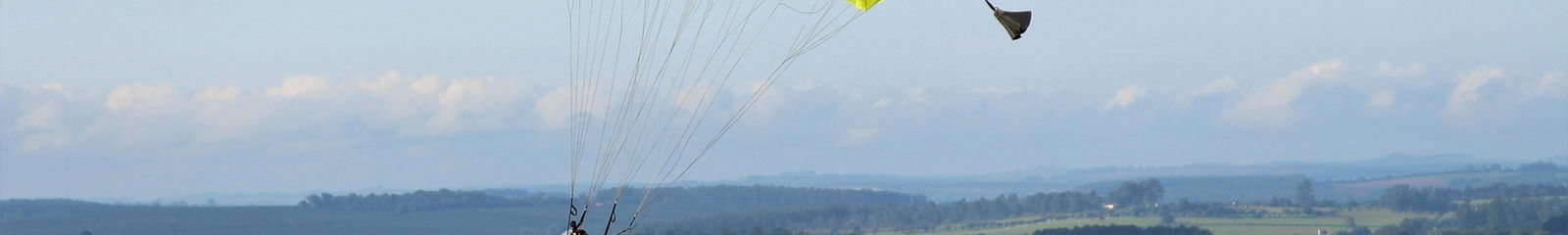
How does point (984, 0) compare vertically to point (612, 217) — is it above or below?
above

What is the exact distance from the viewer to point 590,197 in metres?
23.3

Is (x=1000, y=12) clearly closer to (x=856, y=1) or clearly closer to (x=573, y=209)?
(x=856, y=1)

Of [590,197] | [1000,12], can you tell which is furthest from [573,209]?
[1000,12]

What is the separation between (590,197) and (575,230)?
3290 mm

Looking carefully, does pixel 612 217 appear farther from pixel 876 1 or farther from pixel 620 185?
pixel 876 1

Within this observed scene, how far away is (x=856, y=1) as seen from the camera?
20.6m

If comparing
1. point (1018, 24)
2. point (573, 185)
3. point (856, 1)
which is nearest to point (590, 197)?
point (573, 185)

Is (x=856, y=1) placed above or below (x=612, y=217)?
above

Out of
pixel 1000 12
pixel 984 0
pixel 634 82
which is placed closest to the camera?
pixel 984 0

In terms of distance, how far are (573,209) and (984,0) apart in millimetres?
5040

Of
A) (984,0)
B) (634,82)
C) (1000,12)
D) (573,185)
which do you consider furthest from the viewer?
(573,185)

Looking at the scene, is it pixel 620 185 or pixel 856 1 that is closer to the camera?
pixel 856 1

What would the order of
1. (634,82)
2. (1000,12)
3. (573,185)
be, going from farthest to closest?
(573,185) → (634,82) → (1000,12)

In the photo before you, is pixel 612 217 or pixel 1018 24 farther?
pixel 612 217
